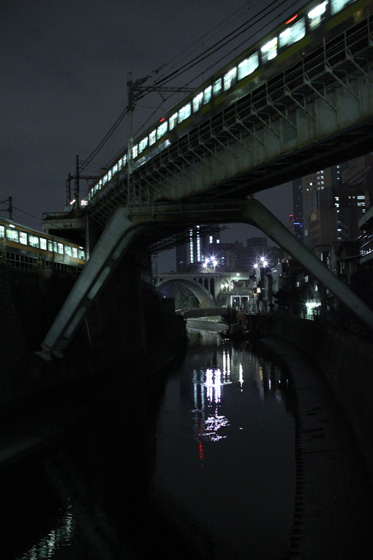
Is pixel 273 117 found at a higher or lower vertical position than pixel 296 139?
higher

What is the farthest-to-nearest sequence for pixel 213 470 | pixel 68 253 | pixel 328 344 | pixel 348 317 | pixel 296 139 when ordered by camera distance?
pixel 68 253, pixel 348 317, pixel 328 344, pixel 296 139, pixel 213 470

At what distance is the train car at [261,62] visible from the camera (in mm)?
16906

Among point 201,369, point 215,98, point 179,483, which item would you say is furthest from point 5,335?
point 201,369

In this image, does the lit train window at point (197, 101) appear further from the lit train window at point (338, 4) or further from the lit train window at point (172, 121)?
the lit train window at point (338, 4)

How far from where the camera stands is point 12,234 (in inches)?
1385

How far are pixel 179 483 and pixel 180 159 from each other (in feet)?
58.3

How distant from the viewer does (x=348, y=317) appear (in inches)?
1578

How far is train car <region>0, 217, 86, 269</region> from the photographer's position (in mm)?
33969

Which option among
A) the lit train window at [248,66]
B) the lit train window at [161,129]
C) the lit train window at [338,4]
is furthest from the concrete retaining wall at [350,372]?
the lit train window at [161,129]

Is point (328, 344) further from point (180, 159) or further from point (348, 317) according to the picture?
point (180, 159)

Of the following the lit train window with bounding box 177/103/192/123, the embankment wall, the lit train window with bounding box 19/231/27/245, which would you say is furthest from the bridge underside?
the lit train window with bounding box 19/231/27/245

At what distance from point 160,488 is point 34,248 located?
26492 millimetres

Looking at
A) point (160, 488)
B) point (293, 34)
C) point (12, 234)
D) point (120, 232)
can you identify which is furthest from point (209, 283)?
point (160, 488)

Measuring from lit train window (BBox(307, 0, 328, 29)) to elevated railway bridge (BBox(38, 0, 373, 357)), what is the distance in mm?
46
